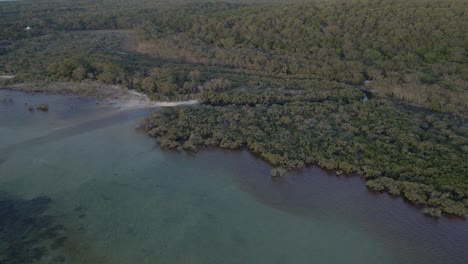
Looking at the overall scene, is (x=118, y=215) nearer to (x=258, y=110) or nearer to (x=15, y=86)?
(x=258, y=110)

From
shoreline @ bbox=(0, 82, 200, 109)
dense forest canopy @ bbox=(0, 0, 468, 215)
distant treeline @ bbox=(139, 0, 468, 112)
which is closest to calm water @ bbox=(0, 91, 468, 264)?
dense forest canopy @ bbox=(0, 0, 468, 215)

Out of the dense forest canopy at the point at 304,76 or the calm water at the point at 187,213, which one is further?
the dense forest canopy at the point at 304,76

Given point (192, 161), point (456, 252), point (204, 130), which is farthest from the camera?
point (204, 130)

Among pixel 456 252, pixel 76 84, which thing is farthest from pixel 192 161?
pixel 76 84

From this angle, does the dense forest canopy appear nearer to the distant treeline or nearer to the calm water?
the distant treeline

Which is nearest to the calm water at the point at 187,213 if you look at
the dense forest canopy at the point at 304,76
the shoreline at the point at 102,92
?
the dense forest canopy at the point at 304,76

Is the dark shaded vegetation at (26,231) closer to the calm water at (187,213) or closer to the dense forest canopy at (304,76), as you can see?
the calm water at (187,213)

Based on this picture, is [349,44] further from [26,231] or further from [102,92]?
[26,231]
